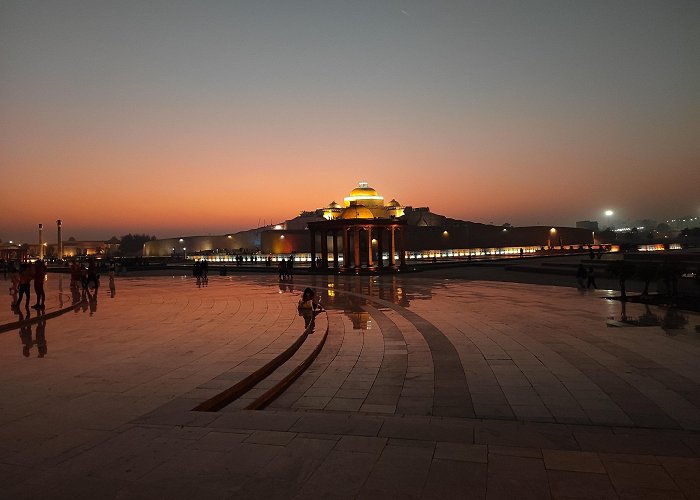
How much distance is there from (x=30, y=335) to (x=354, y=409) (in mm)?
9124

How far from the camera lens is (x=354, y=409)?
5949 millimetres

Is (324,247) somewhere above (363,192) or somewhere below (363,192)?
below

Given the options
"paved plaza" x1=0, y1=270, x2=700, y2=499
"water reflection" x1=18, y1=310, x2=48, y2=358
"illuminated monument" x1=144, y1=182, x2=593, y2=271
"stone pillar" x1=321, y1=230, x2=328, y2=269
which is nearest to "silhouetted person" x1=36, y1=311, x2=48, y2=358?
"water reflection" x1=18, y1=310, x2=48, y2=358

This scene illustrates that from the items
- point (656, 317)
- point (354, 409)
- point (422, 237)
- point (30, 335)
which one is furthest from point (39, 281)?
point (422, 237)

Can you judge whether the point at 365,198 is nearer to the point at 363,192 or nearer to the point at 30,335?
the point at 363,192

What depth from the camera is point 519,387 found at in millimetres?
6730

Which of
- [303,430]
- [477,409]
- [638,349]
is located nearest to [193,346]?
[303,430]

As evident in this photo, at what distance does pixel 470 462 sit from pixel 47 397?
564cm

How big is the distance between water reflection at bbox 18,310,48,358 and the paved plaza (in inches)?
4.0

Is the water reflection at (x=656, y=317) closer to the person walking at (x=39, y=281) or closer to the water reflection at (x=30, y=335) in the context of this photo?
the water reflection at (x=30, y=335)

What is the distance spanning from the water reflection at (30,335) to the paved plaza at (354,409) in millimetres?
102

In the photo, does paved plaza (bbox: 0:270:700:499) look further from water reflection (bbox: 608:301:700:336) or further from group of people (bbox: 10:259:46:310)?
group of people (bbox: 10:259:46:310)

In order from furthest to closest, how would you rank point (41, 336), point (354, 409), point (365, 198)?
point (365, 198)
point (41, 336)
point (354, 409)

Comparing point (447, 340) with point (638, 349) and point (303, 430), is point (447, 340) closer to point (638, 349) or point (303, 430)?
point (638, 349)
